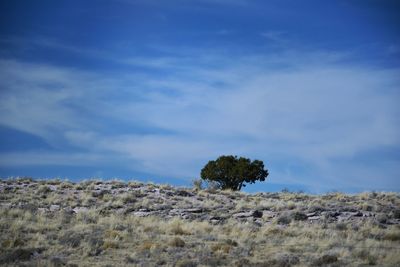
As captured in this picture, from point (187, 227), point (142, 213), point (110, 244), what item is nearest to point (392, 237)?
point (187, 227)

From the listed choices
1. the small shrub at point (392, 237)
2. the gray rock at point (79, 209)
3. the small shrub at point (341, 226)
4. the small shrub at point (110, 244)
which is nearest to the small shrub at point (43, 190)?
the gray rock at point (79, 209)

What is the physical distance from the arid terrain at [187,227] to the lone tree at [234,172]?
9.24m

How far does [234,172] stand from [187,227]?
2514 centimetres

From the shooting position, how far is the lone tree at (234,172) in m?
48.6

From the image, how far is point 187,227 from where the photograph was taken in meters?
23.8

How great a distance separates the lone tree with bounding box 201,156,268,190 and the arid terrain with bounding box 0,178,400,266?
9.24 metres

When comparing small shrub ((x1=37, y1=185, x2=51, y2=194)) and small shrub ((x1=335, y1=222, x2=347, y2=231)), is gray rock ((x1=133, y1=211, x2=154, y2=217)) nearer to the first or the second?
small shrub ((x1=37, y1=185, x2=51, y2=194))

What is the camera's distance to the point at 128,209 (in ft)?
98.8

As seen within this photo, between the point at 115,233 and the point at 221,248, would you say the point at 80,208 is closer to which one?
the point at 115,233

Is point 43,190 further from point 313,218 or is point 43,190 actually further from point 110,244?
point 313,218

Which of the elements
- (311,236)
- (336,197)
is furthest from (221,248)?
(336,197)

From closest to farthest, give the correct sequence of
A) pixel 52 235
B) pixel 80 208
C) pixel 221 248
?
pixel 221 248
pixel 52 235
pixel 80 208

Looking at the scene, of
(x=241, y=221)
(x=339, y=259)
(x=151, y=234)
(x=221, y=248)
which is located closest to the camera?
(x=339, y=259)

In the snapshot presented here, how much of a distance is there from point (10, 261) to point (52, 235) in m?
3.97
